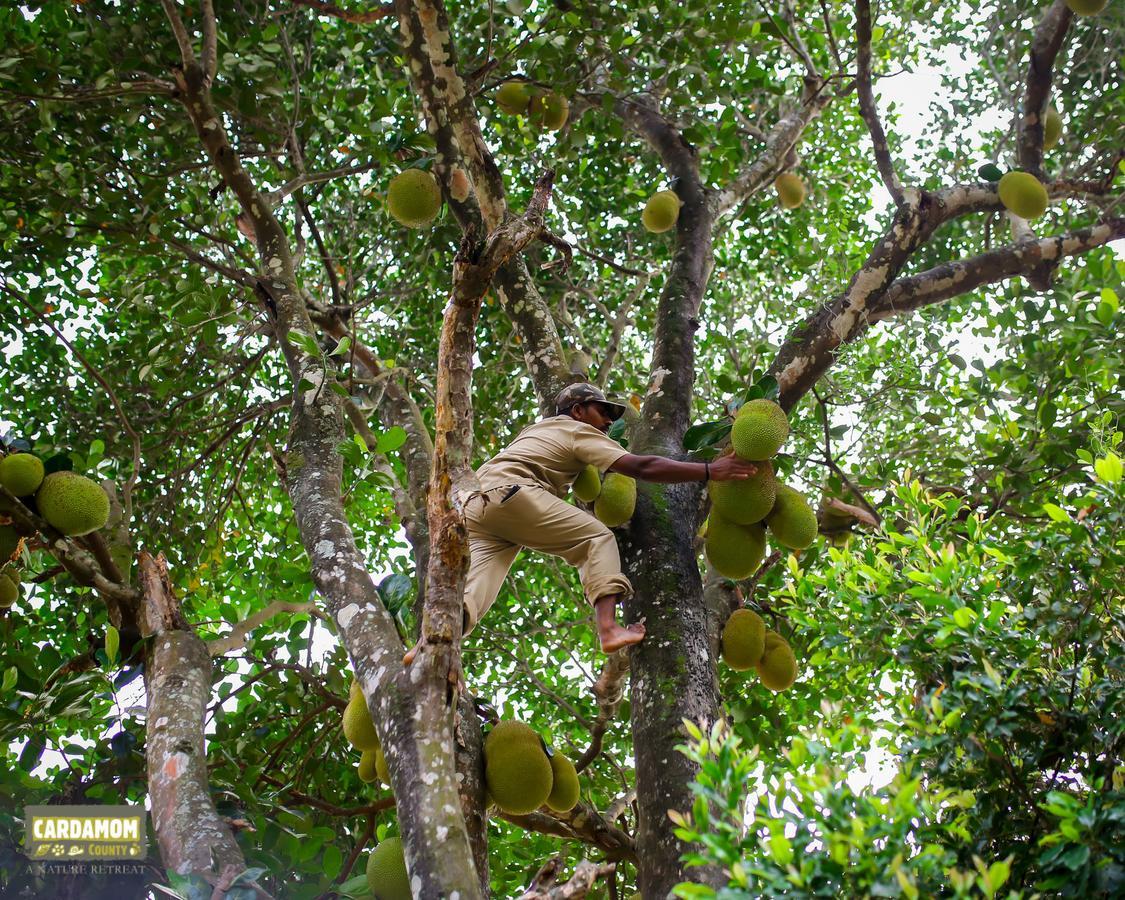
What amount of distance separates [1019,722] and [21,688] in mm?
2873

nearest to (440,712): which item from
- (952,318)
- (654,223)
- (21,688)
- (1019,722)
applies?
(1019,722)

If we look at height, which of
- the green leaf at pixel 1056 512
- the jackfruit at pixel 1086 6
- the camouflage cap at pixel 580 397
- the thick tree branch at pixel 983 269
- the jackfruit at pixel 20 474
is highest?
the jackfruit at pixel 1086 6

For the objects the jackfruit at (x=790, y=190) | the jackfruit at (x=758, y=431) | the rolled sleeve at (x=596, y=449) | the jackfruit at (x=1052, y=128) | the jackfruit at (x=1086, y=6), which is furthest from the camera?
the jackfruit at (x=790, y=190)

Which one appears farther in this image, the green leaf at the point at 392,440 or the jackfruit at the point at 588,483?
the jackfruit at the point at 588,483

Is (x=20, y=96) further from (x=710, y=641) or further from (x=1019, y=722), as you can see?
(x=1019, y=722)

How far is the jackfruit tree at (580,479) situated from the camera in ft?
5.49

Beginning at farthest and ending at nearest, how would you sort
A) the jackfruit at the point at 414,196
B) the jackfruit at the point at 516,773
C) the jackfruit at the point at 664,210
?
the jackfruit at the point at 664,210
the jackfruit at the point at 414,196
the jackfruit at the point at 516,773

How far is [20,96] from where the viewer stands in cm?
370

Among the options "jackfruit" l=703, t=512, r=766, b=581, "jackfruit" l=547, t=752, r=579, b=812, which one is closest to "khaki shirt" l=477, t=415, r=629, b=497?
"jackfruit" l=703, t=512, r=766, b=581

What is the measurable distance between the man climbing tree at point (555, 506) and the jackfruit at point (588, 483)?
0.17ft

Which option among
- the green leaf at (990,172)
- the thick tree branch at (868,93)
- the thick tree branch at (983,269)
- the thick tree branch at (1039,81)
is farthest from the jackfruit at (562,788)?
the thick tree branch at (1039,81)

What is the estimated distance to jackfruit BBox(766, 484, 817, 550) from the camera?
10.1 ft

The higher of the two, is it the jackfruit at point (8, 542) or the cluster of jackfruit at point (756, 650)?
the jackfruit at point (8, 542)

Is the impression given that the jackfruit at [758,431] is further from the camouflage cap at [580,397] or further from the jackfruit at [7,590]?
the jackfruit at [7,590]
